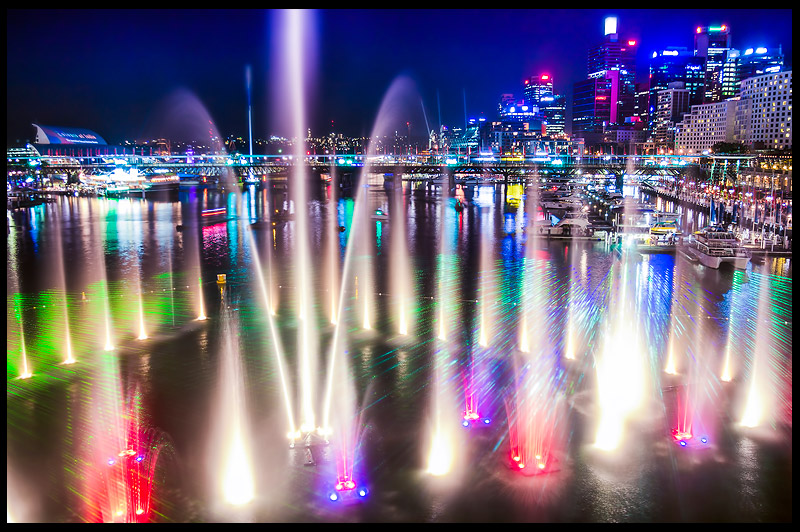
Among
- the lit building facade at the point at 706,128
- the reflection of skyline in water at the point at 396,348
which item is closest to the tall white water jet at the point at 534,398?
the reflection of skyline in water at the point at 396,348

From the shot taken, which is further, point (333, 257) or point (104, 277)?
point (333, 257)

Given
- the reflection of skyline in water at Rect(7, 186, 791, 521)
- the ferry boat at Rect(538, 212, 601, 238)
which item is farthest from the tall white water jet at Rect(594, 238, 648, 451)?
the ferry boat at Rect(538, 212, 601, 238)

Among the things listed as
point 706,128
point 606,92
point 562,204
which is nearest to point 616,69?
point 606,92

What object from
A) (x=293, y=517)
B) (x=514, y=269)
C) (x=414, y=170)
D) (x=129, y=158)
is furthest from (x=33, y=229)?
(x=129, y=158)

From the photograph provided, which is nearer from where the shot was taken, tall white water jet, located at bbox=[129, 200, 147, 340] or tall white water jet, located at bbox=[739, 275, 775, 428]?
tall white water jet, located at bbox=[739, 275, 775, 428]

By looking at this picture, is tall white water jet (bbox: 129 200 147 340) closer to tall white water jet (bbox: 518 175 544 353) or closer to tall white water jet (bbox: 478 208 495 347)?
tall white water jet (bbox: 478 208 495 347)

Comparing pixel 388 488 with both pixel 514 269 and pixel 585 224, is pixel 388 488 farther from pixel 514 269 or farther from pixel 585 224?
pixel 585 224

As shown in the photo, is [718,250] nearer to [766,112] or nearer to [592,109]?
[766,112]
